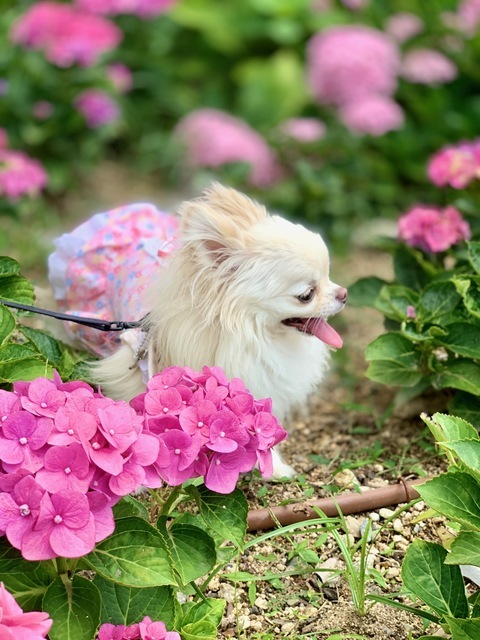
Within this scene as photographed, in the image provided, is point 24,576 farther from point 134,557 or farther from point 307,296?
point 307,296

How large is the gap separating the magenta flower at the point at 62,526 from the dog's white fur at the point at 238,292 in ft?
2.59

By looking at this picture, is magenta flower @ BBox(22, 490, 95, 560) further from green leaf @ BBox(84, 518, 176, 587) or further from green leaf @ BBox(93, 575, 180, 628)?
green leaf @ BBox(93, 575, 180, 628)

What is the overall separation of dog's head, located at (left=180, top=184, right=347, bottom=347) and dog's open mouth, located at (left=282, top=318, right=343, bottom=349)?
0.12 feet

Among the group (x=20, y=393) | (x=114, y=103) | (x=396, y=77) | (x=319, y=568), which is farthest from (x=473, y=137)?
(x=20, y=393)

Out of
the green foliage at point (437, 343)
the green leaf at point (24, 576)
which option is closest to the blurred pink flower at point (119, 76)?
the green foliage at point (437, 343)

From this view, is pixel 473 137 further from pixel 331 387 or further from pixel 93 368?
pixel 93 368

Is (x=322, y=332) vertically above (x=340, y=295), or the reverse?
(x=340, y=295)

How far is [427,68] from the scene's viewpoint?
15.5ft

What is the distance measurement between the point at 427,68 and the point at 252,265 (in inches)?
118

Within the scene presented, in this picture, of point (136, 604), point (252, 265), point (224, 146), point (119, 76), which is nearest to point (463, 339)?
point (252, 265)

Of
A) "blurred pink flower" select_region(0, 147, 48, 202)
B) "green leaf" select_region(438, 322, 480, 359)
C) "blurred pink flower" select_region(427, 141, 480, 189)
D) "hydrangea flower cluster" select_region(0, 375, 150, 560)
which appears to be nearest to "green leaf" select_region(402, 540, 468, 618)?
"hydrangea flower cluster" select_region(0, 375, 150, 560)

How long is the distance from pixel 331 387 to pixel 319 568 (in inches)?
47.5

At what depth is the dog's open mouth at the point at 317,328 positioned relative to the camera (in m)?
2.34

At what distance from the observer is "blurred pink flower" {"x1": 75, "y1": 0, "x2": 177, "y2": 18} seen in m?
4.98
